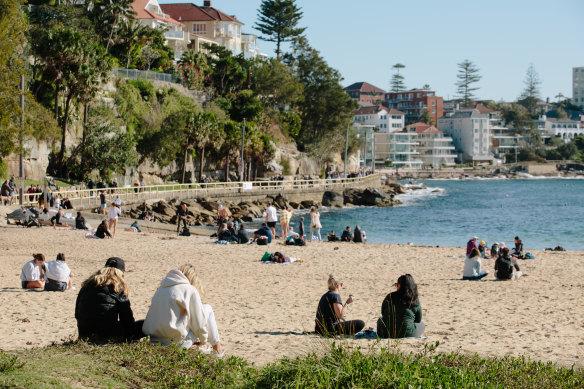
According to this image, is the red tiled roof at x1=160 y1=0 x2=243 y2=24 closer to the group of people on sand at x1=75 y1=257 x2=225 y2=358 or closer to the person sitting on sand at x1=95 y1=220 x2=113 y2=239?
the person sitting on sand at x1=95 y1=220 x2=113 y2=239

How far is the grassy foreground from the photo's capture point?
6.27 metres

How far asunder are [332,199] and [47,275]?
52.5 m

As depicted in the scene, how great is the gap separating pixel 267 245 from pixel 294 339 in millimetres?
14625

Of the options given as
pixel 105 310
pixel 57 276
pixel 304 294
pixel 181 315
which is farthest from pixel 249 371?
pixel 57 276

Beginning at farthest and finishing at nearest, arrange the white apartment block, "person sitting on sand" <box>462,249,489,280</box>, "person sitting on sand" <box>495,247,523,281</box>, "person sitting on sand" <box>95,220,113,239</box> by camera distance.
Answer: the white apartment block → "person sitting on sand" <box>95,220,113,239</box> → "person sitting on sand" <box>462,249,489,280</box> → "person sitting on sand" <box>495,247,523,281</box>

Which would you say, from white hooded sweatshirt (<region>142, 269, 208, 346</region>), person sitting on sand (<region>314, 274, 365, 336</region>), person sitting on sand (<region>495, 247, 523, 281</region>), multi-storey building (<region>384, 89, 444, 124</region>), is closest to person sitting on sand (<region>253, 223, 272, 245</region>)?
person sitting on sand (<region>495, 247, 523, 281</region>)

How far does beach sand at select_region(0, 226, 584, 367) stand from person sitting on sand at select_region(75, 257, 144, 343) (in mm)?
705

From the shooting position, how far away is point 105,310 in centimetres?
772

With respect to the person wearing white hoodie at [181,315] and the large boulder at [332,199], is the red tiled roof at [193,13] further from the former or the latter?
the person wearing white hoodie at [181,315]

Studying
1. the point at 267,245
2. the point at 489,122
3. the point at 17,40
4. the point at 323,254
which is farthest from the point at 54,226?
the point at 489,122

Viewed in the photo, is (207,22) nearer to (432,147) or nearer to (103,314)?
(432,147)

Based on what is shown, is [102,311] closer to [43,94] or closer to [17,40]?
[17,40]

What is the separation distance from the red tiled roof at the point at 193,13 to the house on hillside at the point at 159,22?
9.54 metres

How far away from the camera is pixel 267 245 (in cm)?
2416
